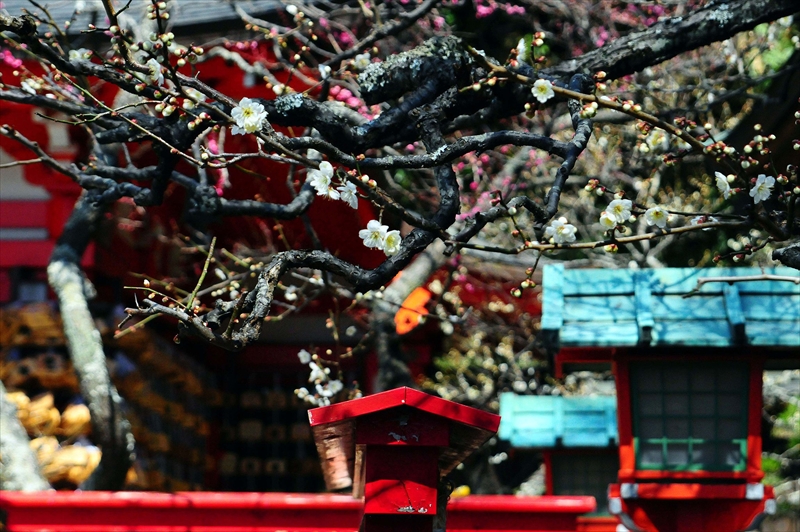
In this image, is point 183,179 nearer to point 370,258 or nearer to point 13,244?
point 13,244

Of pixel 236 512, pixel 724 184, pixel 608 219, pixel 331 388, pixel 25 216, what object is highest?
pixel 25 216

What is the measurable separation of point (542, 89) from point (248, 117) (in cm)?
89

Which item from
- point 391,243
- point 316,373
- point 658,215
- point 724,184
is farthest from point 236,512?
point 724,184

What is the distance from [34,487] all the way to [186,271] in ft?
12.5

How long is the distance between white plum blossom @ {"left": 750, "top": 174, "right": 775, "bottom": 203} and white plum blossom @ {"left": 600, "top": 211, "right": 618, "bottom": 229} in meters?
0.43

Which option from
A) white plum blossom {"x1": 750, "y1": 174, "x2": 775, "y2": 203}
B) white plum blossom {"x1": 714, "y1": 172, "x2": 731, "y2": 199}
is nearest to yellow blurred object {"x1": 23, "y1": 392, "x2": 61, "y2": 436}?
white plum blossom {"x1": 714, "y1": 172, "x2": 731, "y2": 199}

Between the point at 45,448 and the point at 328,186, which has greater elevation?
the point at 328,186

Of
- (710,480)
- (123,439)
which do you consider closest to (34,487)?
(123,439)

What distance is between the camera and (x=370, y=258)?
823 cm

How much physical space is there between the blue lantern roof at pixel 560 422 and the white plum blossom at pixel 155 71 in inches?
119

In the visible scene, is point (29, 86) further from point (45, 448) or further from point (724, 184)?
point (724, 184)

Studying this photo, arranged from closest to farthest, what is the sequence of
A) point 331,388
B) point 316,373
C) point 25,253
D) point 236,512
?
point 236,512 < point 316,373 < point 331,388 < point 25,253

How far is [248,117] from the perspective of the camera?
292 centimetres

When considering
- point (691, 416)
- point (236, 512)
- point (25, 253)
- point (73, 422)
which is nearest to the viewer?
point (691, 416)
